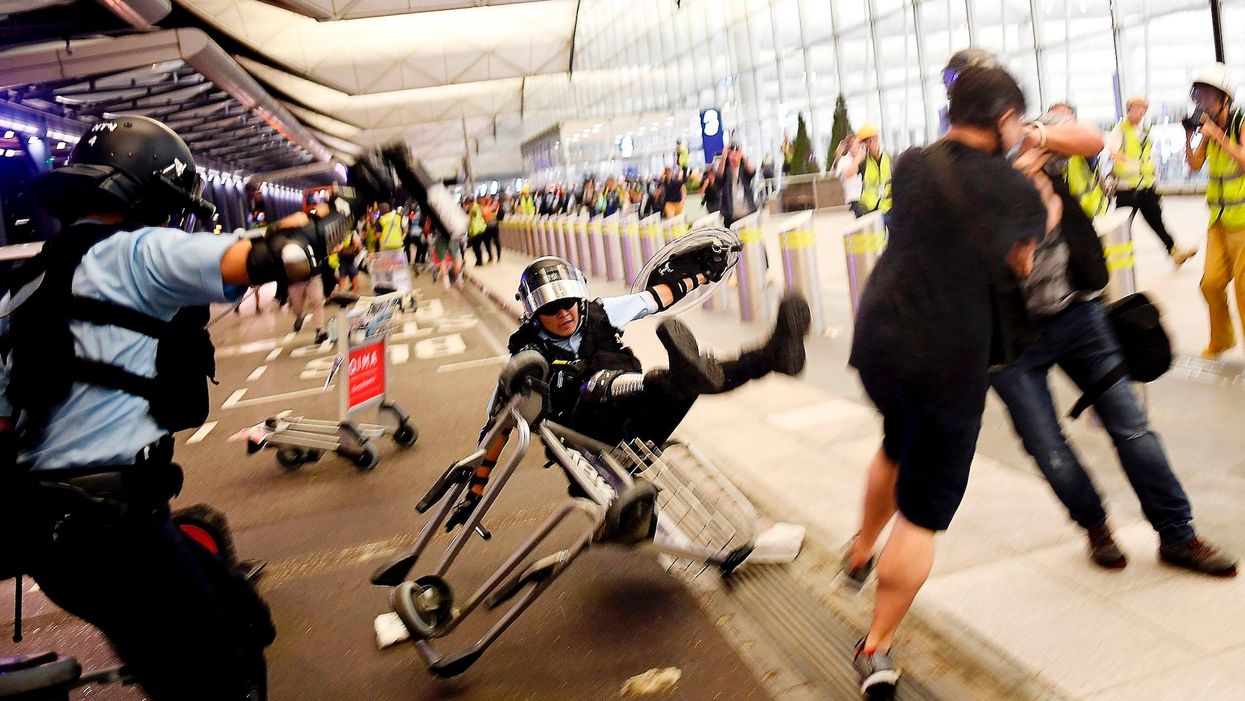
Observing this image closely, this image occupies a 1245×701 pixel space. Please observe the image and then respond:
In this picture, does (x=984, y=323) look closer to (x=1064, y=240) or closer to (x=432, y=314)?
(x=1064, y=240)

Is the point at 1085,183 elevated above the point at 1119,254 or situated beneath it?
elevated above

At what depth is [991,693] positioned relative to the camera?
3.19 m

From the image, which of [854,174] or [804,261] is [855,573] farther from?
[854,174]

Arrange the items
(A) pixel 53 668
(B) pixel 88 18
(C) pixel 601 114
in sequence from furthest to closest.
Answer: (C) pixel 601 114
(B) pixel 88 18
(A) pixel 53 668

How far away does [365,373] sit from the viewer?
746 cm

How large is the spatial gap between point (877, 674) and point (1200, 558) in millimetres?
1368

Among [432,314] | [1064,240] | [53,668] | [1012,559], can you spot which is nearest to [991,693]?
[1012,559]

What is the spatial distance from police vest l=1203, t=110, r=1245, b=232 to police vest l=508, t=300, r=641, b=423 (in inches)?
155

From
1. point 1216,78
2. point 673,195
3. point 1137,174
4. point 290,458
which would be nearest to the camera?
point 1216,78

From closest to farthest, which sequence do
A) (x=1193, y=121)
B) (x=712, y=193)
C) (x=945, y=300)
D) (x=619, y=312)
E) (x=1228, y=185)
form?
(x=945, y=300), (x=619, y=312), (x=1228, y=185), (x=1193, y=121), (x=712, y=193)

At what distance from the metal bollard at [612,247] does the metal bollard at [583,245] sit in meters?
1.68

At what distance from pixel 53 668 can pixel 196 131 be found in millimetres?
45575

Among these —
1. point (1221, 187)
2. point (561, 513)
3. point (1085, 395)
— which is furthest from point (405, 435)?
point (1221, 187)

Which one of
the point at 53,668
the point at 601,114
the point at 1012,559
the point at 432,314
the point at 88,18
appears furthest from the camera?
the point at 601,114
